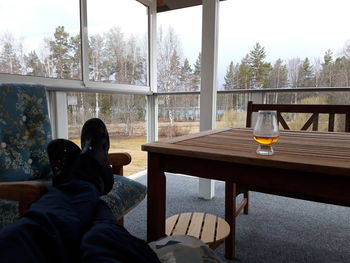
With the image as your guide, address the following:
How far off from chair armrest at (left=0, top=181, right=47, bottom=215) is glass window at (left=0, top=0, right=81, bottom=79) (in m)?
1.12

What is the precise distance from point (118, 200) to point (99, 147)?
0.92ft

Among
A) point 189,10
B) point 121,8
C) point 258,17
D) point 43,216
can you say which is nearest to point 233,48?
point 258,17

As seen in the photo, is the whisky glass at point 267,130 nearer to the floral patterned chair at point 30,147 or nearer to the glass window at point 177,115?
the floral patterned chair at point 30,147

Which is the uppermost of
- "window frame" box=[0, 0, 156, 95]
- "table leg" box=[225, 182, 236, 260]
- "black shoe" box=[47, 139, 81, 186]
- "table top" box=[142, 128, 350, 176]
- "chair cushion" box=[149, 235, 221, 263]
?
"window frame" box=[0, 0, 156, 95]

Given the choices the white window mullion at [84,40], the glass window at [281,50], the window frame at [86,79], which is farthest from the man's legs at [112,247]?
the glass window at [281,50]

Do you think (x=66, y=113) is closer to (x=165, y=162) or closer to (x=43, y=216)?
(x=165, y=162)

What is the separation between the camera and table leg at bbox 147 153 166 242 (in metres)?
0.96

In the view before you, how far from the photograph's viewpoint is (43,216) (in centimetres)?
66

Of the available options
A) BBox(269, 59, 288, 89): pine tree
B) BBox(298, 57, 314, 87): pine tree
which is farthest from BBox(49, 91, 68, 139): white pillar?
BBox(298, 57, 314, 87): pine tree

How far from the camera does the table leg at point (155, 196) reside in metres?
0.96

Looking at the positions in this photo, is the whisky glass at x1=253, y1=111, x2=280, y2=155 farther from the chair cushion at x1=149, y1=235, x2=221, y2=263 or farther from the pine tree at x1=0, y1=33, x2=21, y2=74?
the pine tree at x1=0, y1=33, x2=21, y2=74

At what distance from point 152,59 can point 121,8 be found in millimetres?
678

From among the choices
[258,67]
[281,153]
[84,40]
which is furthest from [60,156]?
[258,67]

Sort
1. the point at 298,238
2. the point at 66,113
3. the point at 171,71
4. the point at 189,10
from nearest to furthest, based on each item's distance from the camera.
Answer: the point at 298,238 → the point at 66,113 → the point at 189,10 → the point at 171,71
